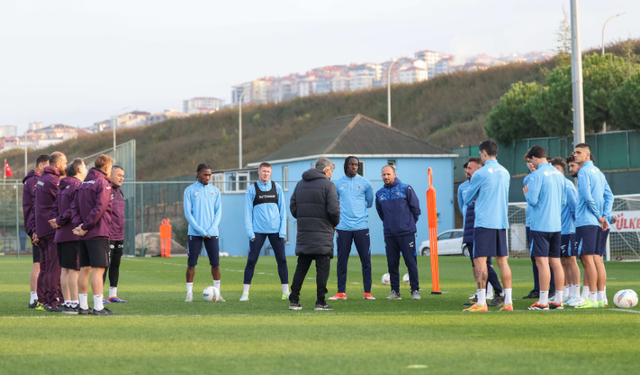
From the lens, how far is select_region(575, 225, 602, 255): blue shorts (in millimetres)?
9227

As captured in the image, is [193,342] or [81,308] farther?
[81,308]

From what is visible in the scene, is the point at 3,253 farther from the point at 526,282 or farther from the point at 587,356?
the point at 587,356

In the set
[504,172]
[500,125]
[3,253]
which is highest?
[500,125]

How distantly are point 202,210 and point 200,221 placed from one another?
6.7 inches

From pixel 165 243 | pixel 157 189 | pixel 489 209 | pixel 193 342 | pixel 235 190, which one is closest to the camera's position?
pixel 193 342

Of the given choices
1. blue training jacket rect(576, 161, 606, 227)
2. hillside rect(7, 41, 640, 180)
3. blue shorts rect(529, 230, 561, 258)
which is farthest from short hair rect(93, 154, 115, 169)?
hillside rect(7, 41, 640, 180)

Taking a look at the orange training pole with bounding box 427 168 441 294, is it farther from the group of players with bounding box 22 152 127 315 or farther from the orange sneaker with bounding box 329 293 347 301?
the group of players with bounding box 22 152 127 315

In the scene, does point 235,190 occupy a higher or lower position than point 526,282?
higher

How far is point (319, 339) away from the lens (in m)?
6.66

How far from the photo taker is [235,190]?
1687 inches

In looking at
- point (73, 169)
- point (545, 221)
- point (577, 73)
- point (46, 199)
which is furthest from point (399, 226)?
point (577, 73)

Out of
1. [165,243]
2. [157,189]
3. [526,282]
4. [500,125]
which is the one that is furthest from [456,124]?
[526,282]

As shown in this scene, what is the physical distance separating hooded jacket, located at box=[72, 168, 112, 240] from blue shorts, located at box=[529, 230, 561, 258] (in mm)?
5099

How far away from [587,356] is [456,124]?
60.5 m
